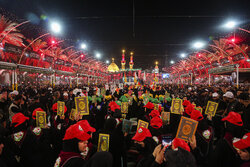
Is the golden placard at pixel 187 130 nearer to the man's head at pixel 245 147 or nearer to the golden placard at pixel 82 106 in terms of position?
the man's head at pixel 245 147

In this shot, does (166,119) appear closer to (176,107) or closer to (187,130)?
(176,107)

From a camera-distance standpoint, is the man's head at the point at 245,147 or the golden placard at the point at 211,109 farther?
the golden placard at the point at 211,109

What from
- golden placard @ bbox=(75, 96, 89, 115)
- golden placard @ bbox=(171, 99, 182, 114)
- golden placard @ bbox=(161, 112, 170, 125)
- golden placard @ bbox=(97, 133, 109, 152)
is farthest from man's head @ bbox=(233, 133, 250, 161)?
golden placard @ bbox=(75, 96, 89, 115)

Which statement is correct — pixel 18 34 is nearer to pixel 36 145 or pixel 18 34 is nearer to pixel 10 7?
pixel 10 7

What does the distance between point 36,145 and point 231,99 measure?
632 cm

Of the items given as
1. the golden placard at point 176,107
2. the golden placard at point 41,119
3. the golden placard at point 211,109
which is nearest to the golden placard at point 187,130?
the golden placard at point 176,107

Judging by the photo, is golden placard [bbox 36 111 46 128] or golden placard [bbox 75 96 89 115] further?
golden placard [bbox 75 96 89 115]

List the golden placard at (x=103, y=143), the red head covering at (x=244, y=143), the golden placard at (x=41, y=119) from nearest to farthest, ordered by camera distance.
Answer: the red head covering at (x=244, y=143), the golden placard at (x=103, y=143), the golden placard at (x=41, y=119)

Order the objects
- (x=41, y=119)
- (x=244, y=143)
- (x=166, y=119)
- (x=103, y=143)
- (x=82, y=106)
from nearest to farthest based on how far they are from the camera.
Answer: (x=244, y=143) < (x=103, y=143) < (x=41, y=119) < (x=82, y=106) < (x=166, y=119)

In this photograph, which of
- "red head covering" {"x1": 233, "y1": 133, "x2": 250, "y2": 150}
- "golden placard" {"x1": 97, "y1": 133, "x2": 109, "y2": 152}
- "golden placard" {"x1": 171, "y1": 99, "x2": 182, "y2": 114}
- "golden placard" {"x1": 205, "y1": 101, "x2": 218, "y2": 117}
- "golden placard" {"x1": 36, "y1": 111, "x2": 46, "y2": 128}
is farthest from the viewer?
"golden placard" {"x1": 171, "y1": 99, "x2": 182, "y2": 114}

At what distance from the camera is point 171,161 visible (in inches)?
57.8

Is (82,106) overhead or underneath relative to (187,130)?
overhead

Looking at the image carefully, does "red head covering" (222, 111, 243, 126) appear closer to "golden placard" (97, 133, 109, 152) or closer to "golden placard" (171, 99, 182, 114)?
"golden placard" (171, 99, 182, 114)

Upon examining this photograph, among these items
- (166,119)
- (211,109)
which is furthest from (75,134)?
(211,109)
